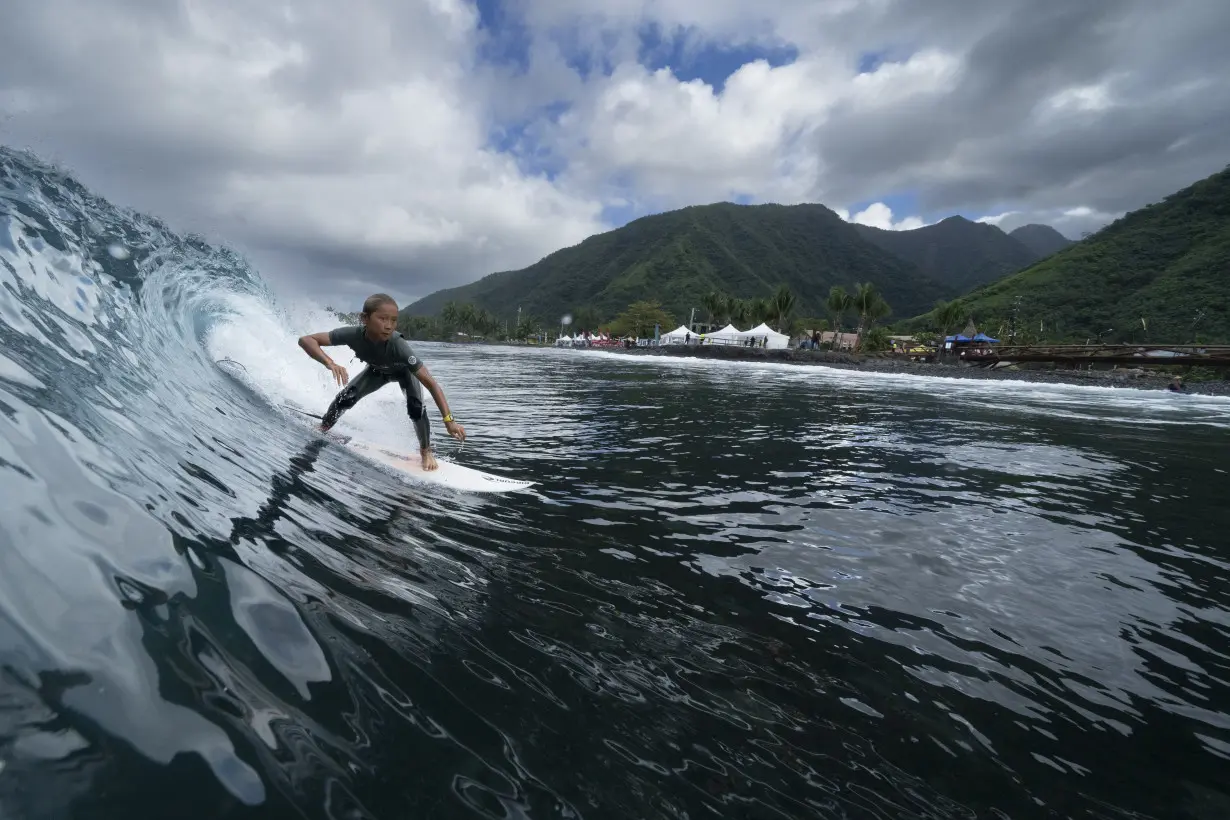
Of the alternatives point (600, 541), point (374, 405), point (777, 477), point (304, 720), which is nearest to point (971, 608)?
point (600, 541)

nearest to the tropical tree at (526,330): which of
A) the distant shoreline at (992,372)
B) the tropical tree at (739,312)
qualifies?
the tropical tree at (739,312)

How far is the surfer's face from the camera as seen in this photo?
6762 millimetres

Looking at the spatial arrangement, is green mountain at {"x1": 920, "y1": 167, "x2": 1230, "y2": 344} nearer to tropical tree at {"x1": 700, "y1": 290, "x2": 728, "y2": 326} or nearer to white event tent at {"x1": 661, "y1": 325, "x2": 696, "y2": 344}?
tropical tree at {"x1": 700, "y1": 290, "x2": 728, "y2": 326}

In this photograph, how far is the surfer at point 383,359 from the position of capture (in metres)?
6.77

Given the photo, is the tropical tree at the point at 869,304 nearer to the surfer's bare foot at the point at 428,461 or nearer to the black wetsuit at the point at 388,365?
the black wetsuit at the point at 388,365

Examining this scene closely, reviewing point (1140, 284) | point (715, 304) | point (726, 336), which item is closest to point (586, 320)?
point (715, 304)

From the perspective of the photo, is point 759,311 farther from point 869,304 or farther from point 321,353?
point 321,353

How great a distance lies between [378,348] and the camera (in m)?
7.23

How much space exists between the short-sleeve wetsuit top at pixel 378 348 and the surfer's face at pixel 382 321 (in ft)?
0.40

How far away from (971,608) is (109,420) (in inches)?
275

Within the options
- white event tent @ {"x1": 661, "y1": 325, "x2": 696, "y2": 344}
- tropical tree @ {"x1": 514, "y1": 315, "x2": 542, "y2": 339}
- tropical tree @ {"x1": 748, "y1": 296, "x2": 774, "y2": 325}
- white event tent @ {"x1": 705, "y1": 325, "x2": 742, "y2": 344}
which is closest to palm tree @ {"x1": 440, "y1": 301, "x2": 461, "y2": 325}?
tropical tree @ {"x1": 514, "y1": 315, "x2": 542, "y2": 339}

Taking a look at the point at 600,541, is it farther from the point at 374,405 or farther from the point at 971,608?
the point at 374,405

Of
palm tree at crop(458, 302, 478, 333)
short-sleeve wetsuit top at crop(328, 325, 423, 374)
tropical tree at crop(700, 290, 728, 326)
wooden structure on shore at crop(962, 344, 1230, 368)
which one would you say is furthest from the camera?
palm tree at crop(458, 302, 478, 333)

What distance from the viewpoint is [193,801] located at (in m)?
1.53
